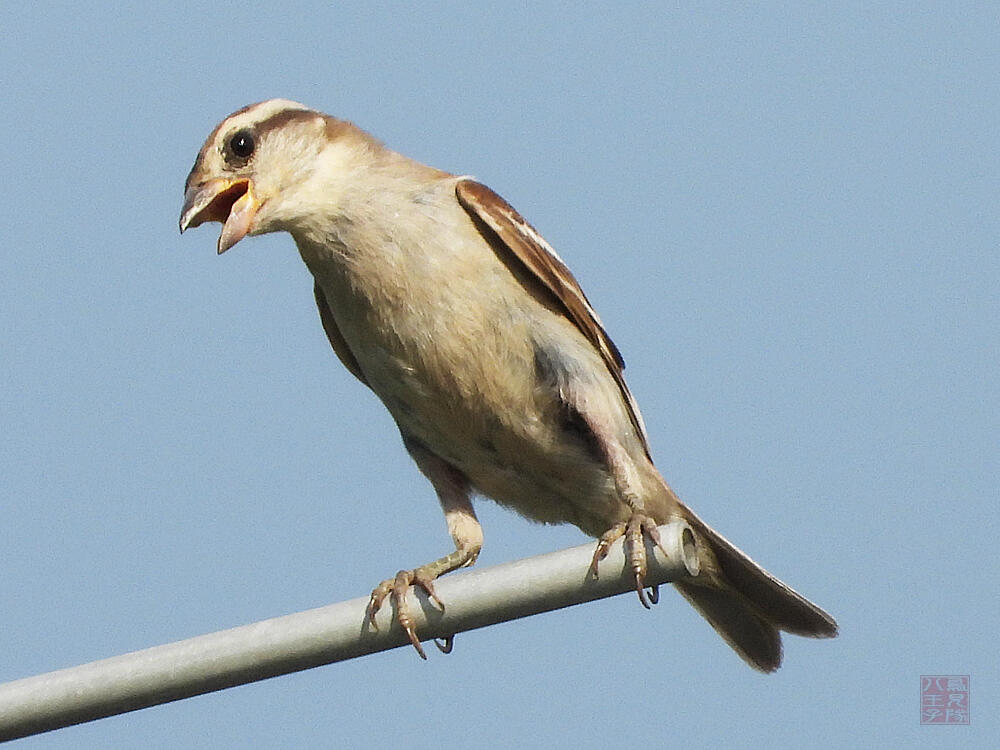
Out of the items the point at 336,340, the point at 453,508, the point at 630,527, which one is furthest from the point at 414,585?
the point at 336,340

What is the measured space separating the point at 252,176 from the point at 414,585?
217 centimetres

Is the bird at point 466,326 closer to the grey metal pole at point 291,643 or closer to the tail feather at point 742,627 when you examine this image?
the tail feather at point 742,627

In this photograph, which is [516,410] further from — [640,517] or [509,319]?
[640,517]

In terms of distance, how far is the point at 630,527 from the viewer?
6.63 meters

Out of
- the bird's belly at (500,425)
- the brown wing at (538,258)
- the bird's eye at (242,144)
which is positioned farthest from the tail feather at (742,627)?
the bird's eye at (242,144)

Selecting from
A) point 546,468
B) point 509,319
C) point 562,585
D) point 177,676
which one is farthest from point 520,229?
point 177,676

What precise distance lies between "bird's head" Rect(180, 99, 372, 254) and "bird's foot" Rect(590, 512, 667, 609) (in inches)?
89.0

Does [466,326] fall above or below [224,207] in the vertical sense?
below

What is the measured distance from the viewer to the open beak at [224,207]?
739 cm

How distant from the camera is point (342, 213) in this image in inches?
305

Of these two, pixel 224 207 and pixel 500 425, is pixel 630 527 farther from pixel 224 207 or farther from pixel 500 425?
pixel 224 207

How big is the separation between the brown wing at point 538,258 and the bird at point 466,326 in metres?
0.01

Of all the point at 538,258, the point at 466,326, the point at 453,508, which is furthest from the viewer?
the point at 453,508

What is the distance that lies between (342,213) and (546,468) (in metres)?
1.58
